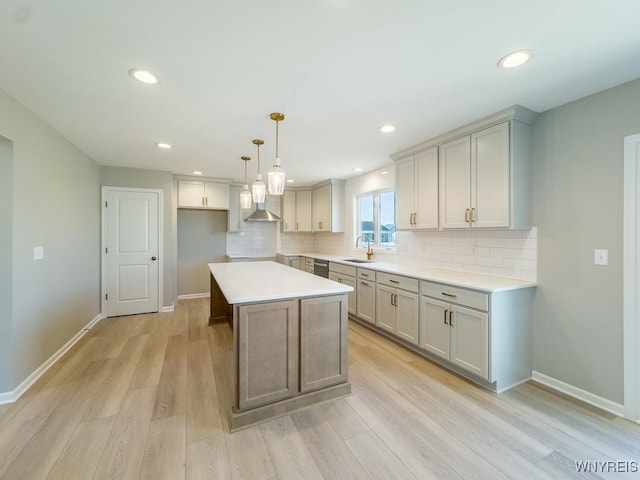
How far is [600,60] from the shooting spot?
5.52 feet

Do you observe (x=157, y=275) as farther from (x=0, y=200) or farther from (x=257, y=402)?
(x=257, y=402)

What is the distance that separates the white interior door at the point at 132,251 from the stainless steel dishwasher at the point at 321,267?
8.65 feet

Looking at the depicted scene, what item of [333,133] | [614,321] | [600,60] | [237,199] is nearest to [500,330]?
[614,321]

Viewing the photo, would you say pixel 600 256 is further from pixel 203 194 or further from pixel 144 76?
pixel 203 194

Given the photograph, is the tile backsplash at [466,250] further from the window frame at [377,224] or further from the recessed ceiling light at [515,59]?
the recessed ceiling light at [515,59]

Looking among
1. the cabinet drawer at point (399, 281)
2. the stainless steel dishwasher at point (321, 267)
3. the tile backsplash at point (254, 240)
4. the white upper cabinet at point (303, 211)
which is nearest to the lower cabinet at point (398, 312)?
the cabinet drawer at point (399, 281)

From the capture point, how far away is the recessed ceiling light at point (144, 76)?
1779 mm

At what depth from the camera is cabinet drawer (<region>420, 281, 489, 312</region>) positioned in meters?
2.28

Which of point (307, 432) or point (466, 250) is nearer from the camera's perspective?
point (307, 432)

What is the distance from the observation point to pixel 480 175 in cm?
258

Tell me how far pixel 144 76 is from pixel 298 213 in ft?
13.8

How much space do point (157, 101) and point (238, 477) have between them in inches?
103

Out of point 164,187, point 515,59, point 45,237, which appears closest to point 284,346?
point 515,59

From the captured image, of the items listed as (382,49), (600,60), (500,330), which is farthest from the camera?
(500,330)
